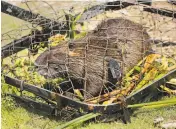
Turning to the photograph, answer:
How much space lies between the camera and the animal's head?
4391mm

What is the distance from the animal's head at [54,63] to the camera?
4.39m

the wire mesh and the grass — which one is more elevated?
the wire mesh

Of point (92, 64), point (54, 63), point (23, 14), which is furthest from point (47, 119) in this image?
point (23, 14)

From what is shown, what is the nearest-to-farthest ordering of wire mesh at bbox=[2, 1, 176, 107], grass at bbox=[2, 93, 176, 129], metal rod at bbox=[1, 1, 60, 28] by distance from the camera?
grass at bbox=[2, 93, 176, 129], wire mesh at bbox=[2, 1, 176, 107], metal rod at bbox=[1, 1, 60, 28]

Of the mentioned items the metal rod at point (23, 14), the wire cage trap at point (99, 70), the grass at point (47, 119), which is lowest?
the grass at point (47, 119)

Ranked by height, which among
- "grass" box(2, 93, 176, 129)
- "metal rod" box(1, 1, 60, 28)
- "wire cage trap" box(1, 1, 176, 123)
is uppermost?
"metal rod" box(1, 1, 60, 28)

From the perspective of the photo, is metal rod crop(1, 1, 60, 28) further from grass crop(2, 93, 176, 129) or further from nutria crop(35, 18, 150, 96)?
grass crop(2, 93, 176, 129)

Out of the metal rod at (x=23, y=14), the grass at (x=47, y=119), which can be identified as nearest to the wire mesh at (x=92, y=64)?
the grass at (x=47, y=119)

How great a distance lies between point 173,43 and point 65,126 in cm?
228

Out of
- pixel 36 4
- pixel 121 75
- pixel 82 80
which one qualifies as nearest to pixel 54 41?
pixel 82 80

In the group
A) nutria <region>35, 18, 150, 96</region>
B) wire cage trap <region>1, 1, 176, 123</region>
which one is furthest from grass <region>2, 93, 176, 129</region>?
nutria <region>35, 18, 150, 96</region>

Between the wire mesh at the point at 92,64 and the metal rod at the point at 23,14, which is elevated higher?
the metal rod at the point at 23,14

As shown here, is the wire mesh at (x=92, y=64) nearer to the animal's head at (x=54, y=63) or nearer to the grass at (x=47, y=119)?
the animal's head at (x=54, y=63)

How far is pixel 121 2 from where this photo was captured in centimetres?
552
